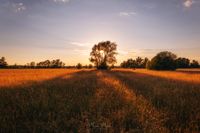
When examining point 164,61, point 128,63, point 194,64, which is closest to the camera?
point 164,61

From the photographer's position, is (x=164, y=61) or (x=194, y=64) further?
(x=194, y=64)

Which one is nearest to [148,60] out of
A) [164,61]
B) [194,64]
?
[164,61]

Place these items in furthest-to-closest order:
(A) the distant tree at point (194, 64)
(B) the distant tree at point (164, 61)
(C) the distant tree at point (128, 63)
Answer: (C) the distant tree at point (128, 63) → (A) the distant tree at point (194, 64) → (B) the distant tree at point (164, 61)

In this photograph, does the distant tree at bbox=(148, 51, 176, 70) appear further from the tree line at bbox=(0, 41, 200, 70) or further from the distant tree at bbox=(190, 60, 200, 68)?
the distant tree at bbox=(190, 60, 200, 68)

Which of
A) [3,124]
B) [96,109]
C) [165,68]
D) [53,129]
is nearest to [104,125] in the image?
[53,129]

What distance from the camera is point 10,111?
23.3 ft

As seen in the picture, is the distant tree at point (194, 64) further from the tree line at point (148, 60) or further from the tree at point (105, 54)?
the tree at point (105, 54)

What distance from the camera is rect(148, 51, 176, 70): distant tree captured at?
69.4 m

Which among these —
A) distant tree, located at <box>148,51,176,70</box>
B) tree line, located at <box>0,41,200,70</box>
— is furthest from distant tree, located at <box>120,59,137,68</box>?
distant tree, located at <box>148,51,176,70</box>

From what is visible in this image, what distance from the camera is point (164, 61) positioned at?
228 ft

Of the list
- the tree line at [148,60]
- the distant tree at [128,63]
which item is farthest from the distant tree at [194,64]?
the distant tree at [128,63]

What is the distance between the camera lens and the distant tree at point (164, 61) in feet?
228

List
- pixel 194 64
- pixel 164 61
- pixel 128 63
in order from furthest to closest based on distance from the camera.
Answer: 1. pixel 128 63
2. pixel 194 64
3. pixel 164 61

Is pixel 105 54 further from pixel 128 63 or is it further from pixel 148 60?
pixel 128 63
